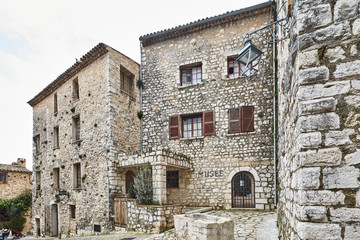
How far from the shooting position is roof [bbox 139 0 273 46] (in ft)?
33.0

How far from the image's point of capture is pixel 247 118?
32.9 feet

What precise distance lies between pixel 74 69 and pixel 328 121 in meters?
12.9

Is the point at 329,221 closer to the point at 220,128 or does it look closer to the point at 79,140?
the point at 220,128

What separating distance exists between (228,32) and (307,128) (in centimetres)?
930

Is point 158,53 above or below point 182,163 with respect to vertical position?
above

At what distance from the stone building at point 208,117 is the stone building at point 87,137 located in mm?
815

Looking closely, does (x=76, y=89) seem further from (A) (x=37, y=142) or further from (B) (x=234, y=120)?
(B) (x=234, y=120)

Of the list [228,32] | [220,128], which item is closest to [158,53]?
[228,32]

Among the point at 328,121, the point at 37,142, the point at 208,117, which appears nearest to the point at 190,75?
the point at 208,117

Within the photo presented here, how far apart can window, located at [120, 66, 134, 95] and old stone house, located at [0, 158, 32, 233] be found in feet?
47.3

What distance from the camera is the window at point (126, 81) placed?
39.3 ft

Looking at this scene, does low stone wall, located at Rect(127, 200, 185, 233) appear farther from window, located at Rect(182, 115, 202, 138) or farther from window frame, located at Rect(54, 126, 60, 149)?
window frame, located at Rect(54, 126, 60, 149)

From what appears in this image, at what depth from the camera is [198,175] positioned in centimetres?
1062

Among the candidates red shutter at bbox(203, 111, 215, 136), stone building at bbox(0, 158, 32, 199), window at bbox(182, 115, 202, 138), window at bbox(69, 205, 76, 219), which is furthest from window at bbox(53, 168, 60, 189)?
stone building at bbox(0, 158, 32, 199)
